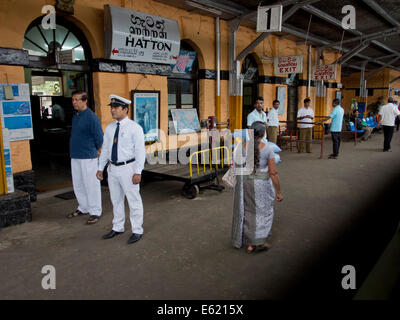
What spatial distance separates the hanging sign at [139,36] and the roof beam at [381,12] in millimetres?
6177

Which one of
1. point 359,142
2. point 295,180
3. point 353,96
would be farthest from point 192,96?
point 353,96

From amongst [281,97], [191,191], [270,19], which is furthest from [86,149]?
[281,97]

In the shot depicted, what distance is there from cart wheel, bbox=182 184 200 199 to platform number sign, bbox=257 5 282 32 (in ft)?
15.5

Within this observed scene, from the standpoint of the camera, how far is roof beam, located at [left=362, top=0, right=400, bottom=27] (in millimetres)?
9943

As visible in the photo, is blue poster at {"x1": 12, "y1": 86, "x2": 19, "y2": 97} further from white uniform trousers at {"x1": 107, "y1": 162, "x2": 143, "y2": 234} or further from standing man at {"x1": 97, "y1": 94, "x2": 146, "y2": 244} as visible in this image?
white uniform trousers at {"x1": 107, "y1": 162, "x2": 143, "y2": 234}

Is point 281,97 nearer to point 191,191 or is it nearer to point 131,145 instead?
point 191,191

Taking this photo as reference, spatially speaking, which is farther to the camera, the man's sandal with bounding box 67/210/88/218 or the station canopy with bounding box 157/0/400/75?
the station canopy with bounding box 157/0/400/75

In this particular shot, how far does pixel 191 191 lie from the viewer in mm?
6480

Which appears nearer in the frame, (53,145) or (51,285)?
(51,285)

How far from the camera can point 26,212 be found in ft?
17.1

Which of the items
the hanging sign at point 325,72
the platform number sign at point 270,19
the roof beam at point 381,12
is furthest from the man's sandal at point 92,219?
the hanging sign at point 325,72

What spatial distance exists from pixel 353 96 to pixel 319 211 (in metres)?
25.3

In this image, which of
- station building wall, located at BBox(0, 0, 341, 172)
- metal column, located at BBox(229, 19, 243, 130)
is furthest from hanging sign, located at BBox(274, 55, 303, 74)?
metal column, located at BBox(229, 19, 243, 130)
